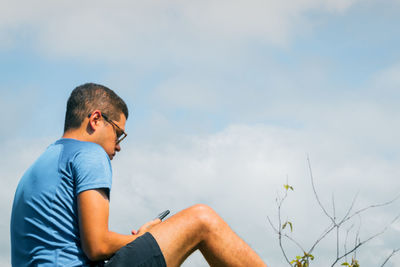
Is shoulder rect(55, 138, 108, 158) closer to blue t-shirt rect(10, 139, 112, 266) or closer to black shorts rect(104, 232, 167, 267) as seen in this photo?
blue t-shirt rect(10, 139, 112, 266)

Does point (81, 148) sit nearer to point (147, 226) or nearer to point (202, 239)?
point (147, 226)

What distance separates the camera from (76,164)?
10.4 ft

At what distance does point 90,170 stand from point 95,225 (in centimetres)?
33

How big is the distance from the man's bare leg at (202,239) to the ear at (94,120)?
83cm

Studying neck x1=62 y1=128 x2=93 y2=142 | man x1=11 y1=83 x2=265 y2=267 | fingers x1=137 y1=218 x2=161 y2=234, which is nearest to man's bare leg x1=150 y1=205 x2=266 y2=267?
man x1=11 y1=83 x2=265 y2=267

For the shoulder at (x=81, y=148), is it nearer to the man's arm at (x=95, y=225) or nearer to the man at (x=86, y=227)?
the man at (x=86, y=227)

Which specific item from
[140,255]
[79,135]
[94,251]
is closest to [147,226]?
[140,255]

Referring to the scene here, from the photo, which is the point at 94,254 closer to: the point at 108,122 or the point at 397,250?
the point at 108,122

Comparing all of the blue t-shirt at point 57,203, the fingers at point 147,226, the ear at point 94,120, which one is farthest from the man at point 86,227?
the fingers at point 147,226

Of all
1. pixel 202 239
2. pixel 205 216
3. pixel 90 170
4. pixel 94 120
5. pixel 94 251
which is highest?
pixel 94 120

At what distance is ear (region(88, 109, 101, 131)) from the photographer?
3562 mm

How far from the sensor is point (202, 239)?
130 inches

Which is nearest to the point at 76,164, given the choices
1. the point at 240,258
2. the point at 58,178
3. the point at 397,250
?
the point at 58,178

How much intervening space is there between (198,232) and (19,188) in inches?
47.5
